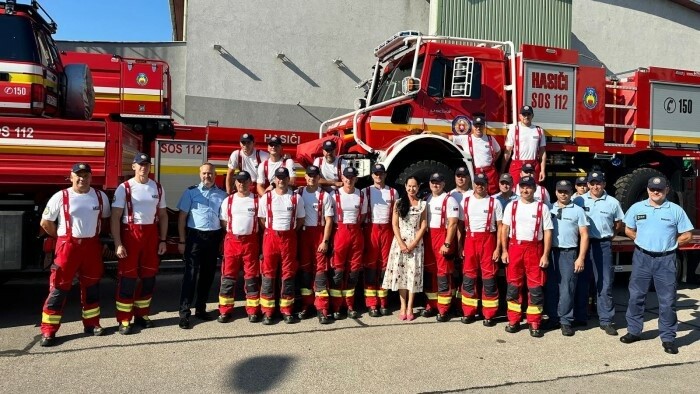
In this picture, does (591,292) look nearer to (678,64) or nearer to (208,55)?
(208,55)

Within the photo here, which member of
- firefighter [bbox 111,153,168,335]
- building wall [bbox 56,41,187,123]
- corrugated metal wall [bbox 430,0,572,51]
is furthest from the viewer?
corrugated metal wall [bbox 430,0,572,51]

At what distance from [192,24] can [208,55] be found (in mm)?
838

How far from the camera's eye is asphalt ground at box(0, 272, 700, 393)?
3.97 m

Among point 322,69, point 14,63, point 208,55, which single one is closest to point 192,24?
point 208,55

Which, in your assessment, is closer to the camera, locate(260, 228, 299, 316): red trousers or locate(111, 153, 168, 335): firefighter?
locate(111, 153, 168, 335): firefighter

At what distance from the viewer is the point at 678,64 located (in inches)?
722

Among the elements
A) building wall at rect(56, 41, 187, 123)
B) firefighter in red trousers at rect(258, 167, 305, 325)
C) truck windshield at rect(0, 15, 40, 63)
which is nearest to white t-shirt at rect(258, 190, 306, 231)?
firefighter in red trousers at rect(258, 167, 305, 325)

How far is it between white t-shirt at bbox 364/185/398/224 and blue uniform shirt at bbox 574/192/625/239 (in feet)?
7.16

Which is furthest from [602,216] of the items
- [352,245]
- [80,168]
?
[80,168]

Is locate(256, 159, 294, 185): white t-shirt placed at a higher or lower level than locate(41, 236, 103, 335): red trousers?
higher

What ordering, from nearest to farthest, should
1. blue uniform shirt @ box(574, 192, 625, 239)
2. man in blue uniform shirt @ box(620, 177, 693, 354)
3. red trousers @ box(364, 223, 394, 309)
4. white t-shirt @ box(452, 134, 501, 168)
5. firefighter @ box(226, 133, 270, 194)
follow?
1. man in blue uniform shirt @ box(620, 177, 693, 354)
2. blue uniform shirt @ box(574, 192, 625, 239)
3. red trousers @ box(364, 223, 394, 309)
4. firefighter @ box(226, 133, 270, 194)
5. white t-shirt @ box(452, 134, 501, 168)

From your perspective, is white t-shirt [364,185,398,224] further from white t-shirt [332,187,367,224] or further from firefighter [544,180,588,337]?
firefighter [544,180,588,337]

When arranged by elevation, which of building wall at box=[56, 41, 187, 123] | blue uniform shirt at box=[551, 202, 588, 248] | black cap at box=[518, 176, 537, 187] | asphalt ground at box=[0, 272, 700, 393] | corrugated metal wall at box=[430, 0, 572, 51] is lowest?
asphalt ground at box=[0, 272, 700, 393]

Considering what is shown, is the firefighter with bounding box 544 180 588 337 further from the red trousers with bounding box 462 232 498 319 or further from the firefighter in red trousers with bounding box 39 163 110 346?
the firefighter in red trousers with bounding box 39 163 110 346
